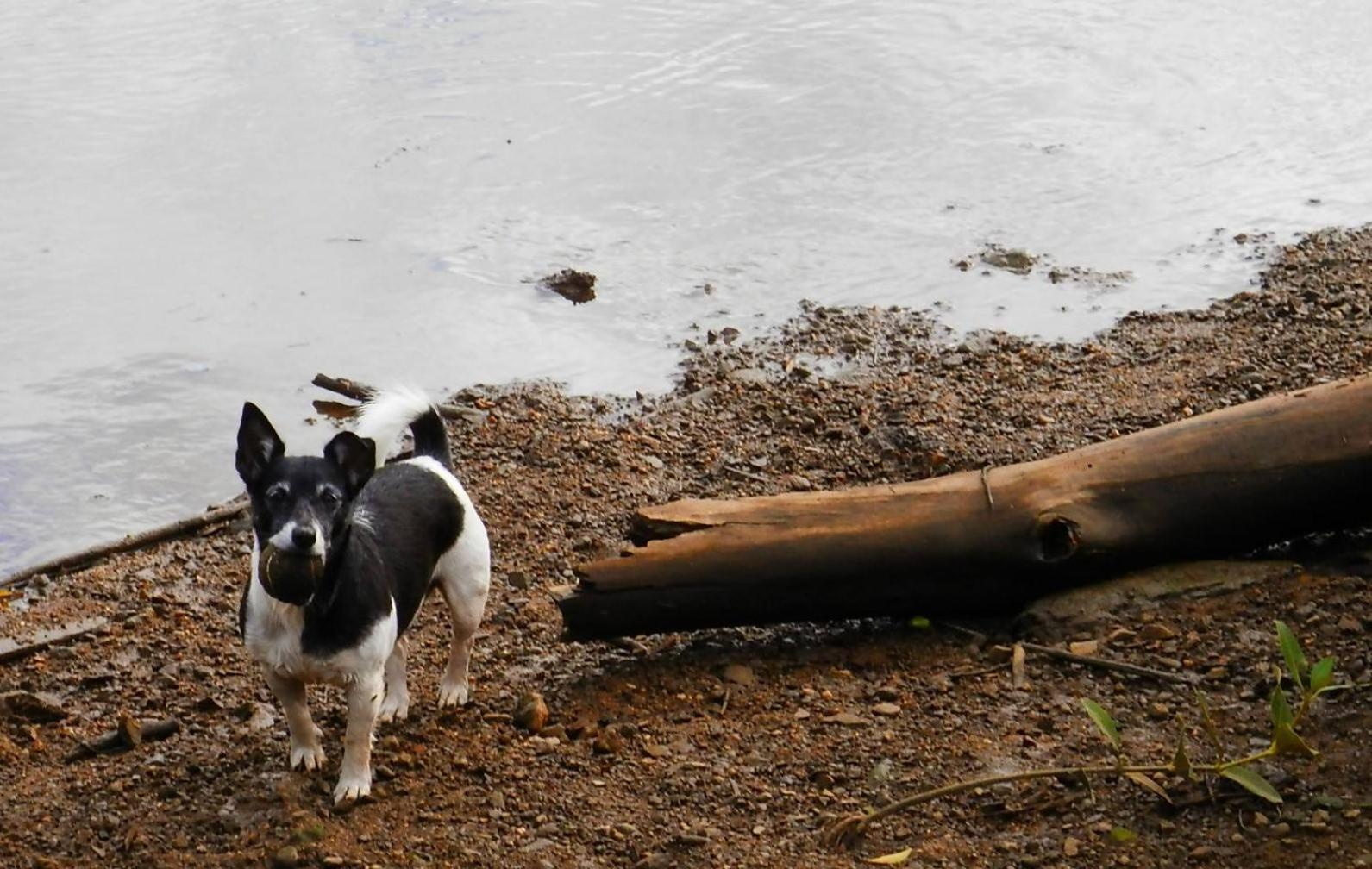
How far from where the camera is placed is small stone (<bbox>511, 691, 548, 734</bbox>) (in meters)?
4.65

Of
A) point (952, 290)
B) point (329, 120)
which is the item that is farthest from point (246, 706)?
point (329, 120)

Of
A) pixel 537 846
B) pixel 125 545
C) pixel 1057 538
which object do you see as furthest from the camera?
pixel 125 545

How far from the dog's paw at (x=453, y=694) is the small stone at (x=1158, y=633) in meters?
1.90

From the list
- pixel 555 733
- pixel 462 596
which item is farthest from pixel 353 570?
pixel 555 733

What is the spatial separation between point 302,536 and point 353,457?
286 mm

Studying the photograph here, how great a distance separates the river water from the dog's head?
7.69 ft

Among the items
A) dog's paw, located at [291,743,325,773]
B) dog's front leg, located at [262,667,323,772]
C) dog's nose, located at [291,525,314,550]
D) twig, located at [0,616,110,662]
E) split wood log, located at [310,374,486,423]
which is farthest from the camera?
split wood log, located at [310,374,486,423]

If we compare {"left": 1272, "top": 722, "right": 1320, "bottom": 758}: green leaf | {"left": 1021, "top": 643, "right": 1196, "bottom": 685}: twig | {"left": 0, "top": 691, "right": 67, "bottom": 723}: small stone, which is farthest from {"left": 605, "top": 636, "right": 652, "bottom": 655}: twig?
{"left": 1272, "top": 722, "right": 1320, "bottom": 758}: green leaf

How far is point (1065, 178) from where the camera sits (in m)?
8.75

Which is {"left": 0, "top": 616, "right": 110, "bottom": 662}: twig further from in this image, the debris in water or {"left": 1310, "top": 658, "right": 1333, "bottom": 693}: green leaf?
{"left": 1310, "top": 658, "right": 1333, "bottom": 693}: green leaf

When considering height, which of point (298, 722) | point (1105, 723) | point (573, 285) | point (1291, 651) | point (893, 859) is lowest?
point (573, 285)

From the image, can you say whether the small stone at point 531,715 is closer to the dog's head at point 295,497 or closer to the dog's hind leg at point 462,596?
the dog's hind leg at point 462,596

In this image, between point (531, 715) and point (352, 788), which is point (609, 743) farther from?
point (352, 788)

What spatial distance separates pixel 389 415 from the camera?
4.84m
